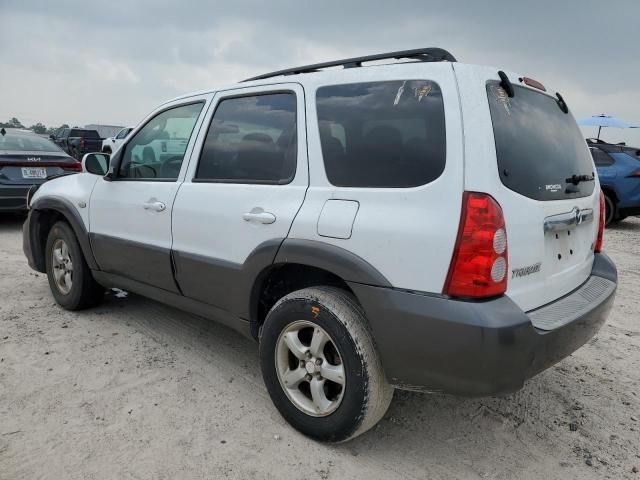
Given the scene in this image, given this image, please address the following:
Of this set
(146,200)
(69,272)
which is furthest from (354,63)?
(69,272)

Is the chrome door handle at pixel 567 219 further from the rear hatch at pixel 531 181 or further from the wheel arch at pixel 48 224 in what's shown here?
the wheel arch at pixel 48 224

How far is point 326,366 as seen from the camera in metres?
2.37

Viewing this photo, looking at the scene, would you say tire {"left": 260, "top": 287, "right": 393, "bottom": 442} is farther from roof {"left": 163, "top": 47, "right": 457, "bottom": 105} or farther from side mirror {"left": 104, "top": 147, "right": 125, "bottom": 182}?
side mirror {"left": 104, "top": 147, "right": 125, "bottom": 182}

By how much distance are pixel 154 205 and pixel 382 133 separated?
67.3 inches

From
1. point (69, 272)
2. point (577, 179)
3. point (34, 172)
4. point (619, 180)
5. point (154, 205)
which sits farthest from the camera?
point (619, 180)

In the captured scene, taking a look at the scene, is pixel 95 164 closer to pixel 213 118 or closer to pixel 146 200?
pixel 146 200

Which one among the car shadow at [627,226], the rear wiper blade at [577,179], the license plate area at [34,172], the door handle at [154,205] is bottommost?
the car shadow at [627,226]

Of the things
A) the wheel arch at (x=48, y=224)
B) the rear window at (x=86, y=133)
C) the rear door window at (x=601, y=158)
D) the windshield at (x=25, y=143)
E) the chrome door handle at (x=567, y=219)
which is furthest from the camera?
the rear window at (x=86, y=133)

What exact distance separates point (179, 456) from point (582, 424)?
216 cm

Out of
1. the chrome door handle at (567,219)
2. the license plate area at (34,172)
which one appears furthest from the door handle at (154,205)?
the license plate area at (34,172)

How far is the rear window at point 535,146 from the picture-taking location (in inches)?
81.9

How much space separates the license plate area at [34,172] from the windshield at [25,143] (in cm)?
47

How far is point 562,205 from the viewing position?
7.61ft

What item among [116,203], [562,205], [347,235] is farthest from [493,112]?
[116,203]
